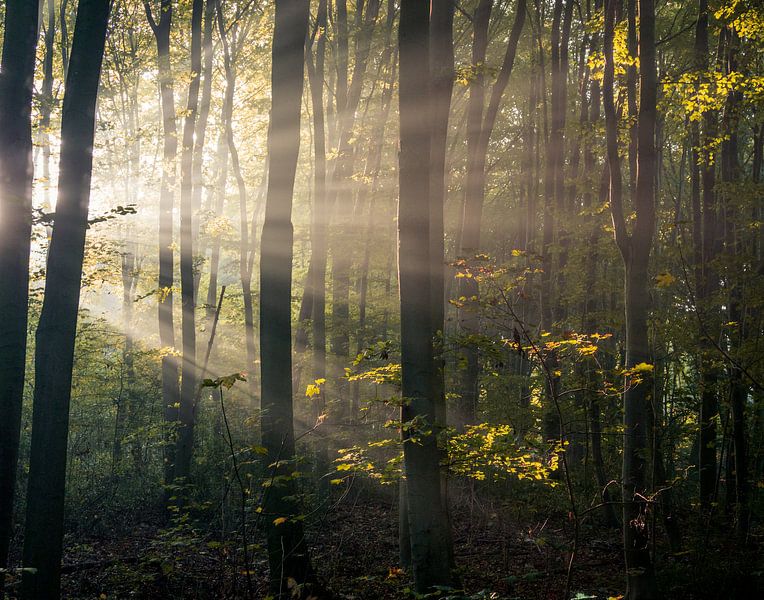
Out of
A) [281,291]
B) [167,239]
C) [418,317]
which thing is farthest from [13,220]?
[167,239]

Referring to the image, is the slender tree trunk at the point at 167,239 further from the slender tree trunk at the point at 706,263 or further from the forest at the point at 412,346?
the slender tree trunk at the point at 706,263

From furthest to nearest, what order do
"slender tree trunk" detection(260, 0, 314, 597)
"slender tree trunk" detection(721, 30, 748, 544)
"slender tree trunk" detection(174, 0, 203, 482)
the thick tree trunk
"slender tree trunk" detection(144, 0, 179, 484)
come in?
"slender tree trunk" detection(144, 0, 179, 484)
"slender tree trunk" detection(174, 0, 203, 482)
"slender tree trunk" detection(721, 30, 748, 544)
"slender tree trunk" detection(260, 0, 314, 597)
the thick tree trunk

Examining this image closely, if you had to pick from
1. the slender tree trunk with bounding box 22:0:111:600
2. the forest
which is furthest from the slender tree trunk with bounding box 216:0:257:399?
the slender tree trunk with bounding box 22:0:111:600

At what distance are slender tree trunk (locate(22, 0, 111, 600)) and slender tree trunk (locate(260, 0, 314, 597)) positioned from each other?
2.08m

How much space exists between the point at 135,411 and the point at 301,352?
5.59 m

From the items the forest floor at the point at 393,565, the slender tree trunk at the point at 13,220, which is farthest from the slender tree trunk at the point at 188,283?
the slender tree trunk at the point at 13,220

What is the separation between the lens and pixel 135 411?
1727cm

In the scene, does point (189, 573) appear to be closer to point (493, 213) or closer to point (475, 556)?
point (475, 556)

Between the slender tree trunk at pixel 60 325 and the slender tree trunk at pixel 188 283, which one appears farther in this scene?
the slender tree trunk at pixel 188 283

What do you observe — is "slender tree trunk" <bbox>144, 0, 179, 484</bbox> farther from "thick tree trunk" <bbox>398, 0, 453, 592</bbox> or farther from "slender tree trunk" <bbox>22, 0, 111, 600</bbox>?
"thick tree trunk" <bbox>398, 0, 453, 592</bbox>

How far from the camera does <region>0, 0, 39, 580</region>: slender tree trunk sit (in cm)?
695

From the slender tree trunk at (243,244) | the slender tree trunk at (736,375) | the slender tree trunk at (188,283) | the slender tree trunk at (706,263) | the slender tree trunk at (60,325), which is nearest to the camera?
the slender tree trunk at (60,325)

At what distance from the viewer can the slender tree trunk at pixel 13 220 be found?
695 cm

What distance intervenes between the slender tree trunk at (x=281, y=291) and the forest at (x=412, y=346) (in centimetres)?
3
